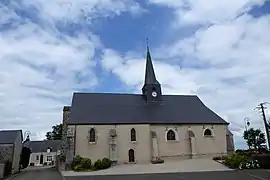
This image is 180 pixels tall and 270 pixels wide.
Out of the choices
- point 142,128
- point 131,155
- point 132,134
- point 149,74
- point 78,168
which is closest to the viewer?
point 78,168

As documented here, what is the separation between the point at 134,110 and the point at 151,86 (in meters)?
4.72

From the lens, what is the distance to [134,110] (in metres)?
36.4

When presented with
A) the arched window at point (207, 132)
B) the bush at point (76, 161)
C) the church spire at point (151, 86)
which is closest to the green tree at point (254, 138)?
the arched window at point (207, 132)

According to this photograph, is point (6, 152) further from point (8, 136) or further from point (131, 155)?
point (131, 155)

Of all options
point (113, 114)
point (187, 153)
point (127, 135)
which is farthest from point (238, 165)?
point (113, 114)

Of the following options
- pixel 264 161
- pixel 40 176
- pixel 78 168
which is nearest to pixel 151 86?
pixel 78 168

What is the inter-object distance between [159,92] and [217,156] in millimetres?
11759

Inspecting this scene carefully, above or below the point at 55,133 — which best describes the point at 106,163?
below

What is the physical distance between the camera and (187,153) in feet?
115

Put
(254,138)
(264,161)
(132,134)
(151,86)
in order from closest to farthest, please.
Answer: (264,161), (132,134), (151,86), (254,138)

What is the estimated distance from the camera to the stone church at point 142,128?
106 feet

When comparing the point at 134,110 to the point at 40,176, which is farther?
the point at 134,110

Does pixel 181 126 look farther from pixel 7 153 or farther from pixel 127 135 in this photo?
pixel 7 153

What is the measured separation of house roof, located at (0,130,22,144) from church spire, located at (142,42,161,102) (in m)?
18.7
